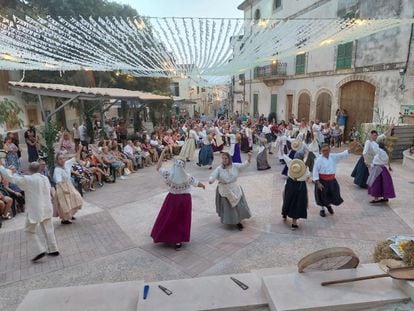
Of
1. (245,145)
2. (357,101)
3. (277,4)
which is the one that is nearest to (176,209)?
(245,145)

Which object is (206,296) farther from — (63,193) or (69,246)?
(63,193)

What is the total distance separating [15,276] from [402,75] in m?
14.2

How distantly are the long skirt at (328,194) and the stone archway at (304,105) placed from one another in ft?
43.7

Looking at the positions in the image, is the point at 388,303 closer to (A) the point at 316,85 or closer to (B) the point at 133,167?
(B) the point at 133,167

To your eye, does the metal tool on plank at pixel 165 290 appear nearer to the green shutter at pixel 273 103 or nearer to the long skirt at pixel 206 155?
the long skirt at pixel 206 155

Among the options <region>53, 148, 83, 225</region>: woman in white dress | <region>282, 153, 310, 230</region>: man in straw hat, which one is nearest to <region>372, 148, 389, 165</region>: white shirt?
<region>282, 153, 310, 230</region>: man in straw hat

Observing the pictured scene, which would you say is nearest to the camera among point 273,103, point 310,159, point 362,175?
point 362,175

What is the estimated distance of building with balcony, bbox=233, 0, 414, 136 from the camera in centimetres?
1234

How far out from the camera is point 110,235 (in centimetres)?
529

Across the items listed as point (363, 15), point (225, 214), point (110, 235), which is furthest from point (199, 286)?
point (363, 15)

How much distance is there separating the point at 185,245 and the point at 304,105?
16042 mm

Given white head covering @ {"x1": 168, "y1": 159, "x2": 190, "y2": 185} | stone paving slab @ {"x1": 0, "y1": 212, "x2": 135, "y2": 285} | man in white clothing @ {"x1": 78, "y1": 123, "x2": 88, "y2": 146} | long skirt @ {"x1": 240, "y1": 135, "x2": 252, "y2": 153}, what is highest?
white head covering @ {"x1": 168, "y1": 159, "x2": 190, "y2": 185}

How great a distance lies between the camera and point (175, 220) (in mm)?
4738

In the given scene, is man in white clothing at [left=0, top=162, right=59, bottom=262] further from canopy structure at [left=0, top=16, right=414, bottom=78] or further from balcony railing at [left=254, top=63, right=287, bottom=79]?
balcony railing at [left=254, top=63, right=287, bottom=79]
